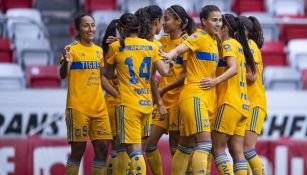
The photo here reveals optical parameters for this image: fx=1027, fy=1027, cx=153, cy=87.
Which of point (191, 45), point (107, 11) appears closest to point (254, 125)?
point (191, 45)

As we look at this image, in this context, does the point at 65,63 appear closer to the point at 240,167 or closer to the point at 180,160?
the point at 180,160

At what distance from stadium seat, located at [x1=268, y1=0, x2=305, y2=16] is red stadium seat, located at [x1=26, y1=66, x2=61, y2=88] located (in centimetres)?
435

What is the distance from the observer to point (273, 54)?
608 inches

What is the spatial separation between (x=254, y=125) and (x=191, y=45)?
1.36 m

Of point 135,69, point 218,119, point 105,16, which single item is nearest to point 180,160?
point 218,119

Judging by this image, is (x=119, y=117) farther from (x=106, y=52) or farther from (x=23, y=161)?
(x=23, y=161)

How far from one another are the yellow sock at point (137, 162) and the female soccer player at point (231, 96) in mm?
752

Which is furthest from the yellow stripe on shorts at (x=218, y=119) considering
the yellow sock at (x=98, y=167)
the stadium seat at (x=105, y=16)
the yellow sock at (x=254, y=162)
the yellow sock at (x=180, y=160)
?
the stadium seat at (x=105, y=16)

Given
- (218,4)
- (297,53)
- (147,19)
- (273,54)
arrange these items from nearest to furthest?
(147,19)
(297,53)
(273,54)
(218,4)

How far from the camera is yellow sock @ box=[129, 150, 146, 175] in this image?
10102mm

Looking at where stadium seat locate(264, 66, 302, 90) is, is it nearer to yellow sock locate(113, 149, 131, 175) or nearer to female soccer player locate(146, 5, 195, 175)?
female soccer player locate(146, 5, 195, 175)

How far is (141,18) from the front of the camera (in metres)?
10.3

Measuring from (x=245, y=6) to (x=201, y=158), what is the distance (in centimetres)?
694

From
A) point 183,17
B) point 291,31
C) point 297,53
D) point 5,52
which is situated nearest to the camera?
point 183,17
